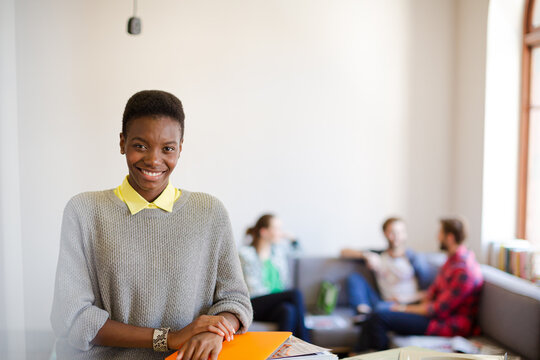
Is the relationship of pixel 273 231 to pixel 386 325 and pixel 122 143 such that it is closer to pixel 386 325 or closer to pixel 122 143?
pixel 386 325

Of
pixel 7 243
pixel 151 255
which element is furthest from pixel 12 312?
pixel 151 255

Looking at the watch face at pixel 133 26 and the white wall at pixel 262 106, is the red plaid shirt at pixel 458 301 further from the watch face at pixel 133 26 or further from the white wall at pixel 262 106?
the watch face at pixel 133 26

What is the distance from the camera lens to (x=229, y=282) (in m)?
1.02

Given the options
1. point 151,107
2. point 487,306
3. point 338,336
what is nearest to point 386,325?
point 338,336

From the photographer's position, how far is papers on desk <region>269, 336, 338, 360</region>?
0.92m

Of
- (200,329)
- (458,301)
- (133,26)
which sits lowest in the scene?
(458,301)

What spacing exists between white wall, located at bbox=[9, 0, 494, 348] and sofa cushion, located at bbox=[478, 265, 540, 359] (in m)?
0.90

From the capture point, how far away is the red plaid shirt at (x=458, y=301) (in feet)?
8.93

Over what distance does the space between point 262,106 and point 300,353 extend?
2307 millimetres

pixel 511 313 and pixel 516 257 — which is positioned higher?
pixel 516 257

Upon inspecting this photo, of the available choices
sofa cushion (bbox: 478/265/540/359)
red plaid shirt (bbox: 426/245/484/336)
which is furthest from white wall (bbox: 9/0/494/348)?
sofa cushion (bbox: 478/265/540/359)

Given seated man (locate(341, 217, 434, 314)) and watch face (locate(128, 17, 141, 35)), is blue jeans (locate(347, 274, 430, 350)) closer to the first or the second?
seated man (locate(341, 217, 434, 314))

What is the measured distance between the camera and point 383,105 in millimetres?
3520

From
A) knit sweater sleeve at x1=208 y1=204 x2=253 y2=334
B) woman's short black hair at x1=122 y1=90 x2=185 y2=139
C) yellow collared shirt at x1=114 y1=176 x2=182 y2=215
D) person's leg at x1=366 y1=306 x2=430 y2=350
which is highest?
woman's short black hair at x1=122 y1=90 x2=185 y2=139
